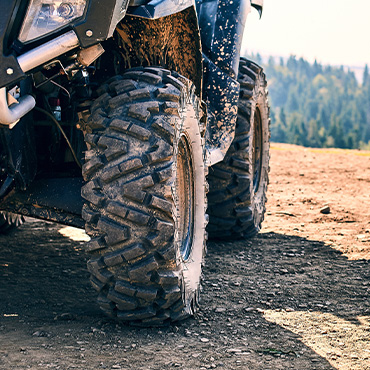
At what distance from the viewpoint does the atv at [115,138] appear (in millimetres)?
2916

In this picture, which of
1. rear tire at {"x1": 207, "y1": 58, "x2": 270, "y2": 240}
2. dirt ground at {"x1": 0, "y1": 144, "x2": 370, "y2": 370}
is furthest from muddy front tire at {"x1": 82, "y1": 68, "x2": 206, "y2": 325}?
rear tire at {"x1": 207, "y1": 58, "x2": 270, "y2": 240}

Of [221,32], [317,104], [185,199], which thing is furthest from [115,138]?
[317,104]

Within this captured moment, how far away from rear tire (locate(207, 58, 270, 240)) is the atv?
46.1 inches

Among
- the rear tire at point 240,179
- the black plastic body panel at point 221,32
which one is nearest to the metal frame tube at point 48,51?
the black plastic body panel at point 221,32

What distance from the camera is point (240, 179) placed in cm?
559

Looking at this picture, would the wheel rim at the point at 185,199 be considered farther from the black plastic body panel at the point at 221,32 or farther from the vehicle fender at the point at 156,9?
the black plastic body panel at the point at 221,32

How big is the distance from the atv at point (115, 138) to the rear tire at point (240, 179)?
1.17 m

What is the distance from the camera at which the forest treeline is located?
105062 millimetres

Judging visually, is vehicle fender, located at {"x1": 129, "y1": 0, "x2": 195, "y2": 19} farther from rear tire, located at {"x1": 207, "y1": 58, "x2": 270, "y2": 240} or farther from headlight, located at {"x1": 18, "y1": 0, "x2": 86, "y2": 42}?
rear tire, located at {"x1": 207, "y1": 58, "x2": 270, "y2": 240}

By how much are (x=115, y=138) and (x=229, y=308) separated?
4.20 ft

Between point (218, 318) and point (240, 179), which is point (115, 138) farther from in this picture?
point (240, 179)

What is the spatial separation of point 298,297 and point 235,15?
2.09 meters

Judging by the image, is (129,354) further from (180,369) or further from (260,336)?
(260,336)

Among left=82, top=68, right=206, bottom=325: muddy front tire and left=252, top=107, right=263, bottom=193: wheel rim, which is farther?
left=252, top=107, right=263, bottom=193: wheel rim
